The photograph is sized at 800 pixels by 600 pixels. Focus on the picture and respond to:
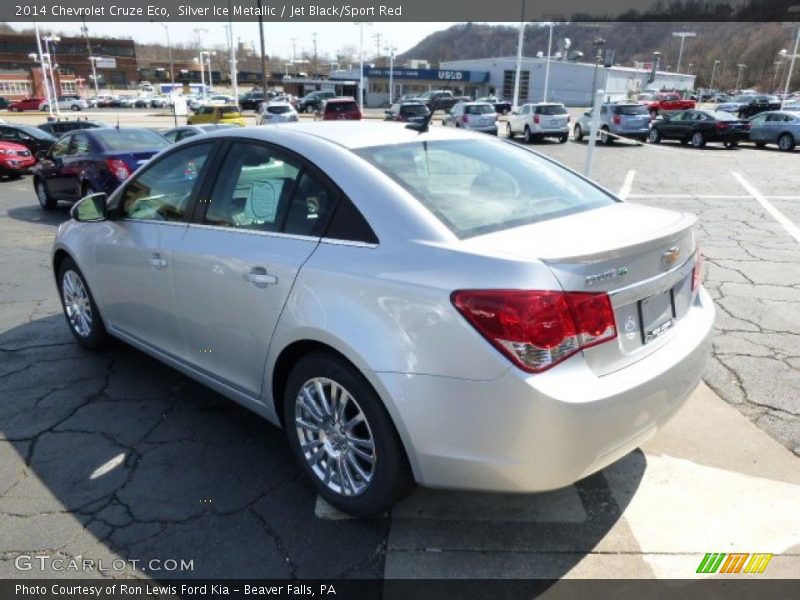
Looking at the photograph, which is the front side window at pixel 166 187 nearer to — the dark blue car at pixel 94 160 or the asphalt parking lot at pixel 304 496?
the asphalt parking lot at pixel 304 496

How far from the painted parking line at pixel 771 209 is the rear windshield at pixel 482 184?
6375mm

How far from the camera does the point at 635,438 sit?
7.61 feet

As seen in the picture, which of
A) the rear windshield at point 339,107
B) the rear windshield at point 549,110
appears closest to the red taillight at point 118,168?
the rear windshield at point 549,110

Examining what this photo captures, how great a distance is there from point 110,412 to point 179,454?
2.50 ft

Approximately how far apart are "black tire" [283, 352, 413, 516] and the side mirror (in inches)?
80.9

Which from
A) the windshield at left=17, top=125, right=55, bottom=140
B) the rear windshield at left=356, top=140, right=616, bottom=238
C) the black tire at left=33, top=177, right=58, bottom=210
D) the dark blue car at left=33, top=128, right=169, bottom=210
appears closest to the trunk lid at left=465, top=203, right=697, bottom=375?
the rear windshield at left=356, top=140, right=616, bottom=238

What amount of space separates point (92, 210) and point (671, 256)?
3527 millimetres

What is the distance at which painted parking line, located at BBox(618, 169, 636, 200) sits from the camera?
12.1m

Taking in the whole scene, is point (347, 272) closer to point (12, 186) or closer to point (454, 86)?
point (12, 186)

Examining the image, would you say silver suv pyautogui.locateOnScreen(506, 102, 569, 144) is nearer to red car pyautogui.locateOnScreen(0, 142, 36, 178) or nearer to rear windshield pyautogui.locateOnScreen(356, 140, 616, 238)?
red car pyautogui.locateOnScreen(0, 142, 36, 178)

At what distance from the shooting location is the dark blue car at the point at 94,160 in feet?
31.3

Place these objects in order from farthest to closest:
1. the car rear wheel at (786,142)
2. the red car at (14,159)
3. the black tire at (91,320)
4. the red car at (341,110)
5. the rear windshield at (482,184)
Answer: the red car at (341,110)
the car rear wheel at (786,142)
the red car at (14,159)
the black tire at (91,320)
the rear windshield at (482,184)

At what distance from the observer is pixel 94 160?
9766mm

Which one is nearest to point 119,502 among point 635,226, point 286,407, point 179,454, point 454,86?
point 179,454
